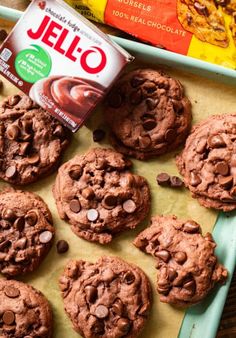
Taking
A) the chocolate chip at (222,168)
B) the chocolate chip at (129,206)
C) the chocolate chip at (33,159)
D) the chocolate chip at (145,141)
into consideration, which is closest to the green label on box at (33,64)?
the chocolate chip at (33,159)

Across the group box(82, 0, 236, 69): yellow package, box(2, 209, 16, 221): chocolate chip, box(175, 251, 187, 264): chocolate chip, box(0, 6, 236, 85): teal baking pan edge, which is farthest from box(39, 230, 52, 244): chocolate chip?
box(82, 0, 236, 69): yellow package

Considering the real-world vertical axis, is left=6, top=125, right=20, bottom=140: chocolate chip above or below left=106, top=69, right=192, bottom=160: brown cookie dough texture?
below

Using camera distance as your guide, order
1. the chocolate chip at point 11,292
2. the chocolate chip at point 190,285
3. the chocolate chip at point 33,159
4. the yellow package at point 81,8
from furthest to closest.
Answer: the yellow package at point 81,8 → the chocolate chip at point 33,159 → the chocolate chip at point 11,292 → the chocolate chip at point 190,285

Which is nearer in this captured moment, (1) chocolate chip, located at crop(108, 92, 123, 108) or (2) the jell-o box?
(2) the jell-o box

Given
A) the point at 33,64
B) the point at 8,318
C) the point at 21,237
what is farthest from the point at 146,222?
the point at 33,64

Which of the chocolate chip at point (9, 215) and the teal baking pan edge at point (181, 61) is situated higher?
the teal baking pan edge at point (181, 61)

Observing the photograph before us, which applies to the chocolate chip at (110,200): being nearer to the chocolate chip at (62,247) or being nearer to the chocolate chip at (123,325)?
the chocolate chip at (62,247)

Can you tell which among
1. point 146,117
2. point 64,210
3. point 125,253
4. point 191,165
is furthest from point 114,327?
point 146,117

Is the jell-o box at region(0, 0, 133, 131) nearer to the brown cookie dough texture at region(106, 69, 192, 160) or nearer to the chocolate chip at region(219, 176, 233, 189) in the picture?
the brown cookie dough texture at region(106, 69, 192, 160)
